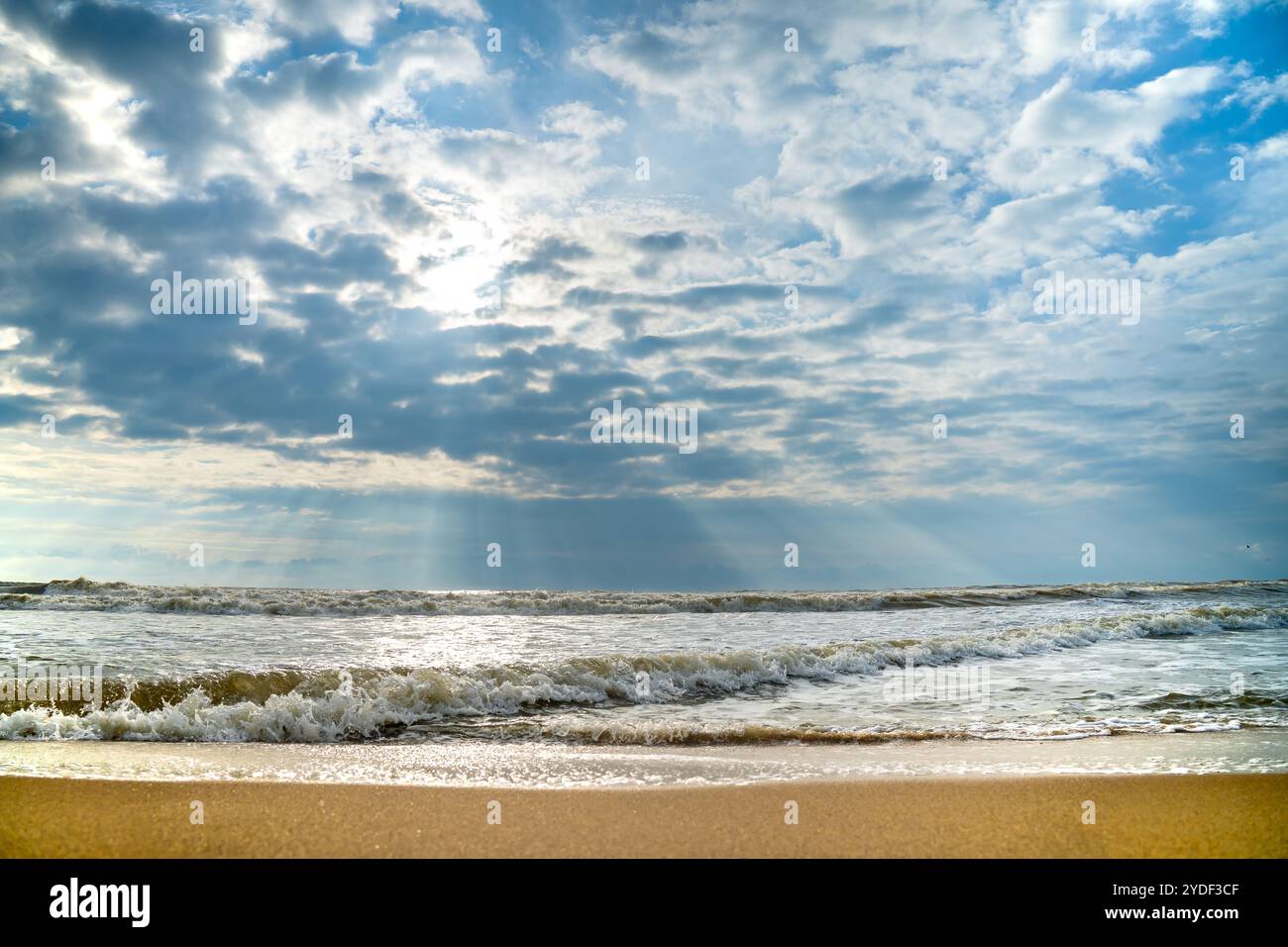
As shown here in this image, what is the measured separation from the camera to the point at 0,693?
988 cm

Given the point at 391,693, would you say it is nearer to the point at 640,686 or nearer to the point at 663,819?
the point at 640,686

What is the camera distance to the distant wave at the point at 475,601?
30.8m

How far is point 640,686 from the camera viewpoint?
12.5 metres

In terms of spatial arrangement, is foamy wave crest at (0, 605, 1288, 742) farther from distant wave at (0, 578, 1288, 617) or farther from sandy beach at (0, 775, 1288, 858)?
distant wave at (0, 578, 1288, 617)

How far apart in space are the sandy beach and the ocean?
185 cm

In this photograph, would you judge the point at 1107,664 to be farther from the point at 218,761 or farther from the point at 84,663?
the point at 84,663

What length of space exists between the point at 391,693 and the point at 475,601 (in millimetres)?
26245

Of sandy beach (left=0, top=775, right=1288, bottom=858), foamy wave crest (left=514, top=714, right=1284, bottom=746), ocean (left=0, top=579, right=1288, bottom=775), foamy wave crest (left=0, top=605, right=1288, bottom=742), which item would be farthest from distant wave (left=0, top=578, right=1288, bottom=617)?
sandy beach (left=0, top=775, right=1288, bottom=858)

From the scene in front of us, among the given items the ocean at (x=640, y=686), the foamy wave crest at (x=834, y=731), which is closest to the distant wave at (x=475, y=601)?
the ocean at (x=640, y=686)

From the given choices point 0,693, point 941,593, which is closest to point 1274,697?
point 0,693

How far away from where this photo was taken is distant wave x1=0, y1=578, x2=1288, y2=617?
101ft

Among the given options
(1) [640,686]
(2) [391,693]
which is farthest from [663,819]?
(1) [640,686]

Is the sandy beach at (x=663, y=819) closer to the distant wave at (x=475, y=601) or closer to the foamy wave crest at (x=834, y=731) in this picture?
the foamy wave crest at (x=834, y=731)
